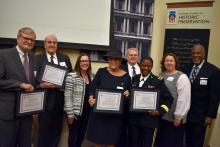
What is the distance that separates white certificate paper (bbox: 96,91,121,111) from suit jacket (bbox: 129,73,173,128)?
0.83 ft

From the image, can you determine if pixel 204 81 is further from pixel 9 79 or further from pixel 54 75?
pixel 9 79

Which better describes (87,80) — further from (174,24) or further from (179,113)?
(174,24)

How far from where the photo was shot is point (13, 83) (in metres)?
2.44

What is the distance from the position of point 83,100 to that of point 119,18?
178cm

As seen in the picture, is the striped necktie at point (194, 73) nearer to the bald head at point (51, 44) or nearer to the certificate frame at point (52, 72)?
the certificate frame at point (52, 72)

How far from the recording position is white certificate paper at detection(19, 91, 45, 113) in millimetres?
2586

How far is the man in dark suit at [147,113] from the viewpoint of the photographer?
306cm

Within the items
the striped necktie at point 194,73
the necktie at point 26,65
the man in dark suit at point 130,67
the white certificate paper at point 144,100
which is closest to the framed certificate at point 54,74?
the necktie at point 26,65

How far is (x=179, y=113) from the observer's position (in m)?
3.17

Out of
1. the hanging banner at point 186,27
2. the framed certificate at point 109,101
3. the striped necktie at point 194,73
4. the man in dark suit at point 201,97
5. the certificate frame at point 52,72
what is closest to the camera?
the framed certificate at point 109,101

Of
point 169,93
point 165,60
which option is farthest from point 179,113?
point 165,60

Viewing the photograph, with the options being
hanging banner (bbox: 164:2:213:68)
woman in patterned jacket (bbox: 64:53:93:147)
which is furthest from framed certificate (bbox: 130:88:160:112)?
hanging banner (bbox: 164:2:213:68)

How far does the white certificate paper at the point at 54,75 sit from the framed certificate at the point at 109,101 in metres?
0.58

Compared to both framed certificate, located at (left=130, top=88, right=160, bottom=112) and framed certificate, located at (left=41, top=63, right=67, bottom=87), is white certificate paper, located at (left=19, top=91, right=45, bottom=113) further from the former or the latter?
framed certificate, located at (left=130, top=88, right=160, bottom=112)
